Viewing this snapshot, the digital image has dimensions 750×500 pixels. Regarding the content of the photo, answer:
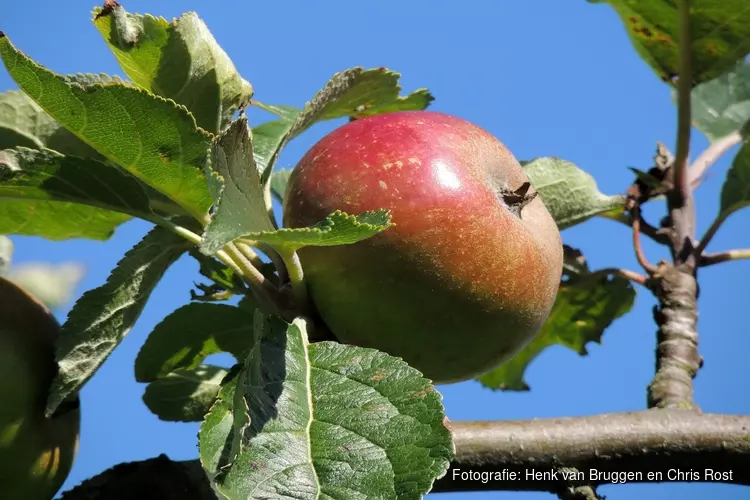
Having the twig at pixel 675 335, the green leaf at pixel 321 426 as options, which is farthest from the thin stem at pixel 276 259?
the twig at pixel 675 335

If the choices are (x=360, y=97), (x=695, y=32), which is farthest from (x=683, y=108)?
(x=360, y=97)

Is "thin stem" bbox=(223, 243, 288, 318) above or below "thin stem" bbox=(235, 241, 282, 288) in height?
below

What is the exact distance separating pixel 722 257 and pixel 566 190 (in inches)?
12.4

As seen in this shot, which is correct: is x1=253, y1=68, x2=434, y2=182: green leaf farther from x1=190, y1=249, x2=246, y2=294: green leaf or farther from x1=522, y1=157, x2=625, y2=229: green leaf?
x1=522, y1=157, x2=625, y2=229: green leaf

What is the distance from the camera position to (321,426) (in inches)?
34.4

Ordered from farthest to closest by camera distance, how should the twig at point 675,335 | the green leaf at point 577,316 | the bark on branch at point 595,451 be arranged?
the green leaf at point 577,316 < the twig at point 675,335 < the bark on branch at point 595,451

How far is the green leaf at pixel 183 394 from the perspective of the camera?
1.27 meters

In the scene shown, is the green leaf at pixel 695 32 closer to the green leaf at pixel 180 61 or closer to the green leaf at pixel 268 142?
the green leaf at pixel 268 142

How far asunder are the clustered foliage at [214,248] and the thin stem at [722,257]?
203mm

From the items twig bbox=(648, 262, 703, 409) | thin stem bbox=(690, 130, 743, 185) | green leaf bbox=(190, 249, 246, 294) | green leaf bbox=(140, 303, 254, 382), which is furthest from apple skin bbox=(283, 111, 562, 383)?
thin stem bbox=(690, 130, 743, 185)

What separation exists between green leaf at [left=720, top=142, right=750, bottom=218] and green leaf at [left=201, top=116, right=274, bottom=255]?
97 cm

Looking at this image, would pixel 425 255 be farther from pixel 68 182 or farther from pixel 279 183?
pixel 279 183

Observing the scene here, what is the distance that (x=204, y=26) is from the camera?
106 cm

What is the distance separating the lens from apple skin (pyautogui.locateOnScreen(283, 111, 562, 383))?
0.97 meters
